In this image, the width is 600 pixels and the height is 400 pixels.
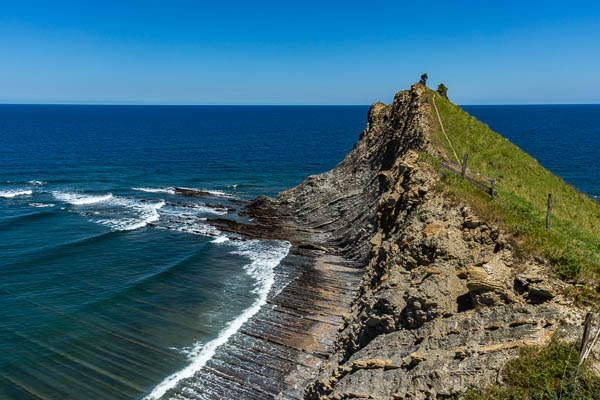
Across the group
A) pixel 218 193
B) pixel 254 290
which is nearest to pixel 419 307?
pixel 254 290

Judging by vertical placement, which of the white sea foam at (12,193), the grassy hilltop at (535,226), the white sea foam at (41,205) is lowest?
the white sea foam at (41,205)

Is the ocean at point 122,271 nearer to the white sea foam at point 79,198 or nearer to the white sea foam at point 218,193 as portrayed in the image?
Result: the white sea foam at point 79,198

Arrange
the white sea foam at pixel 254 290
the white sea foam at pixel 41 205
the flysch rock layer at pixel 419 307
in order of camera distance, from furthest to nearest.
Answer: the white sea foam at pixel 41 205 → the white sea foam at pixel 254 290 → the flysch rock layer at pixel 419 307

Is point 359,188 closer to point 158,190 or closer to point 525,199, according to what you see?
point 525,199

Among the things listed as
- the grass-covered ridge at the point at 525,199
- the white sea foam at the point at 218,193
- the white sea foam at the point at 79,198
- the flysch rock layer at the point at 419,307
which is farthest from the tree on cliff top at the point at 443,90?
the white sea foam at the point at 79,198

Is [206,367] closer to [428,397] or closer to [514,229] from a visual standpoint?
[428,397]

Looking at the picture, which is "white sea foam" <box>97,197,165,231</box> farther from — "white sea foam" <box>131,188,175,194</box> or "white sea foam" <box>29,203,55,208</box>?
"white sea foam" <box>29,203,55,208</box>
